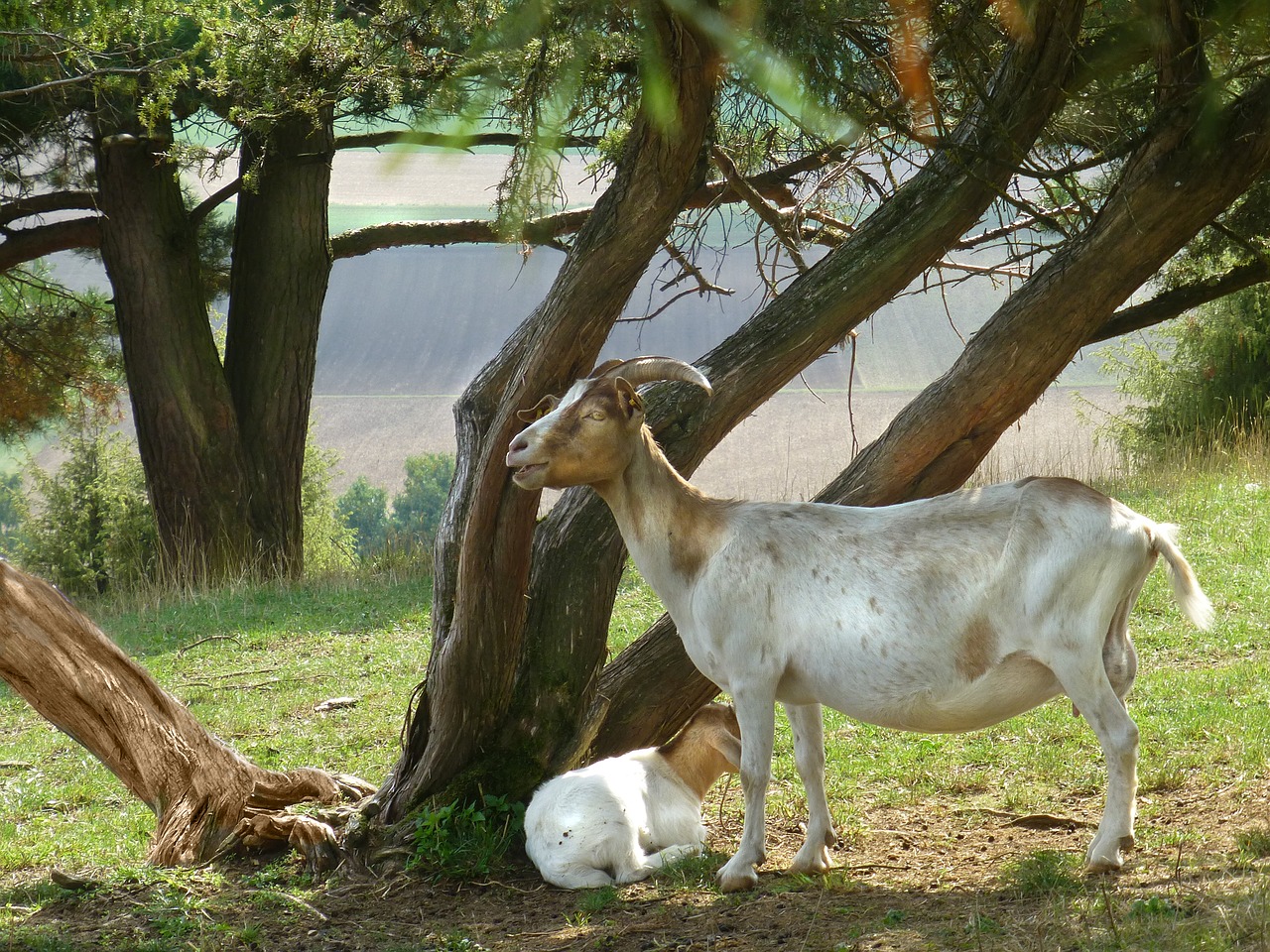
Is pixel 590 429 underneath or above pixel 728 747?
above

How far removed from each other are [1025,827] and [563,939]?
7.44 feet

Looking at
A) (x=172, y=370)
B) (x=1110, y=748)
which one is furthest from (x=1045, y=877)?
(x=172, y=370)

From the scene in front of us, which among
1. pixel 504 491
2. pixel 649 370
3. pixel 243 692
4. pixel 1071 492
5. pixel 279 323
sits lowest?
pixel 243 692

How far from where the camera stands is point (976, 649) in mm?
4590

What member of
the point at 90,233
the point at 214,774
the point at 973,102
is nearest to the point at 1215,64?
the point at 973,102

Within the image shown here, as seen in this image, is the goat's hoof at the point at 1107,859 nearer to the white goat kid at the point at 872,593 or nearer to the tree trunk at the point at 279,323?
the white goat kid at the point at 872,593

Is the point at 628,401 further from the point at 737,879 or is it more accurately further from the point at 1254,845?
the point at 1254,845

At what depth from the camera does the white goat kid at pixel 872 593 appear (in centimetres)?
447

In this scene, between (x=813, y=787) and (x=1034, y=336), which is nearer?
(x=813, y=787)

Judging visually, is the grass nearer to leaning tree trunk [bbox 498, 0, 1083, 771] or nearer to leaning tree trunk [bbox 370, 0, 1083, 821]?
leaning tree trunk [bbox 370, 0, 1083, 821]

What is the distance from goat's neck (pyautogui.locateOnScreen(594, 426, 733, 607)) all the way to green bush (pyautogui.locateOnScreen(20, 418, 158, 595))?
17515 mm

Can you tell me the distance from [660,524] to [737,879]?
1.45 metres

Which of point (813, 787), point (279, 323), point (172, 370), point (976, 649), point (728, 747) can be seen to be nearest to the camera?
point (976, 649)

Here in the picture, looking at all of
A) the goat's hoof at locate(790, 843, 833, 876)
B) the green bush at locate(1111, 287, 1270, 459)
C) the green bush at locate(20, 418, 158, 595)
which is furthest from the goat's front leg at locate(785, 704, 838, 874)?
the green bush at locate(20, 418, 158, 595)
